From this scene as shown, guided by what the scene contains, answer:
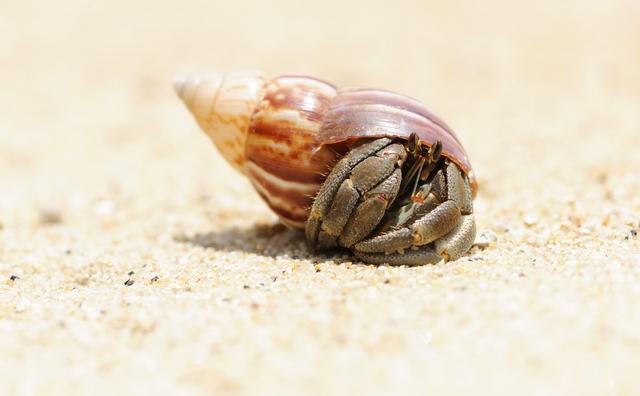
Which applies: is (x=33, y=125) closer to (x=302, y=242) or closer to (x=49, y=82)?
(x=49, y=82)

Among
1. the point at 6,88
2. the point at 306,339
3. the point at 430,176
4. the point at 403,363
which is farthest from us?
the point at 6,88

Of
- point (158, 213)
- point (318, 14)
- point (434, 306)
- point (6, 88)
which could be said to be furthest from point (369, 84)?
point (434, 306)

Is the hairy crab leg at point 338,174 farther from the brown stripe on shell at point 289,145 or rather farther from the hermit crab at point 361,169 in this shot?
the brown stripe on shell at point 289,145

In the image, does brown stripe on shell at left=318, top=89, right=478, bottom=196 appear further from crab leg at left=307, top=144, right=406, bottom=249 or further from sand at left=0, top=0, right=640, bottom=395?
sand at left=0, top=0, right=640, bottom=395

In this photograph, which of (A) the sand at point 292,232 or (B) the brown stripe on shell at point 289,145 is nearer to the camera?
(A) the sand at point 292,232

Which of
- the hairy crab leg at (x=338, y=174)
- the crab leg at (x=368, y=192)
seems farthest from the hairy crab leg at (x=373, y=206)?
the hairy crab leg at (x=338, y=174)

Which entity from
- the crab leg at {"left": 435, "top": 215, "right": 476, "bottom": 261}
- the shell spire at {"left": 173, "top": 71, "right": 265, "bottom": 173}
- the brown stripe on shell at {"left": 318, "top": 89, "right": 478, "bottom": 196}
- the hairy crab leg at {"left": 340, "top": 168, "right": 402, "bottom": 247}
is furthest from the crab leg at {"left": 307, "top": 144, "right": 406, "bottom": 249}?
the shell spire at {"left": 173, "top": 71, "right": 265, "bottom": 173}

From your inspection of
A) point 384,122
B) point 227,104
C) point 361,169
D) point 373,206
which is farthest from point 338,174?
point 227,104

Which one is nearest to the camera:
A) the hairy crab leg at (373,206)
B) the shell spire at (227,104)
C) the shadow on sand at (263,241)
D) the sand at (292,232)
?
the sand at (292,232)

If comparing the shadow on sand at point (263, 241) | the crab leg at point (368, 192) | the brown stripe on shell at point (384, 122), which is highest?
the brown stripe on shell at point (384, 122)
